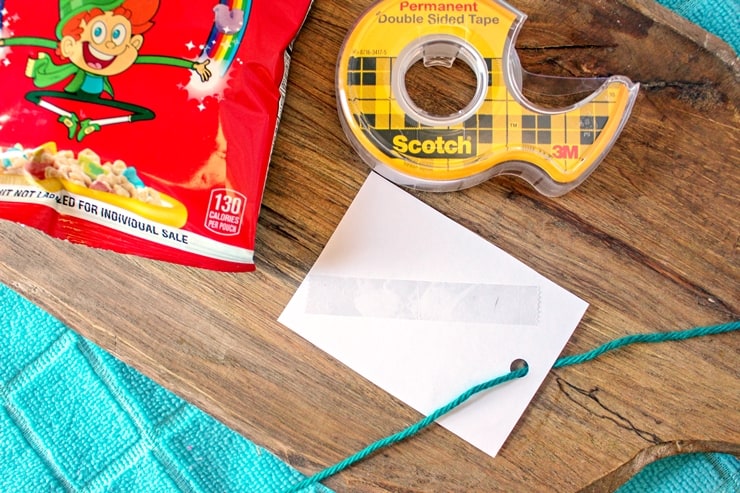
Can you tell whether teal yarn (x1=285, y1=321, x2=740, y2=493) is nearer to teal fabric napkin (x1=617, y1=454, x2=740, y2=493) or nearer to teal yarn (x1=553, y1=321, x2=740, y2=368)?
teal yarn (x1=553, y1=321, x2=740, y2=368)

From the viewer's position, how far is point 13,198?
1.67 ft

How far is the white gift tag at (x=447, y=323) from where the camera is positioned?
0.58 m

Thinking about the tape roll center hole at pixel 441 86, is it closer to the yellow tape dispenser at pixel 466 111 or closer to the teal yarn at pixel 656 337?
the yellow tape dispenser at pixel 466 111

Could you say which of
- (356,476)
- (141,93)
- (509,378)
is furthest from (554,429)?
(141,93)

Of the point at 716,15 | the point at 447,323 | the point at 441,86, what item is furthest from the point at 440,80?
the point at 716,15

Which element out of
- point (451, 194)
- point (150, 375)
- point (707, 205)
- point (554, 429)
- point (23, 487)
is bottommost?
point (23, 487)

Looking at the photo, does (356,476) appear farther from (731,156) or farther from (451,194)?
(731,156)

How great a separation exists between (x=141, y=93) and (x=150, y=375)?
24 centimetres

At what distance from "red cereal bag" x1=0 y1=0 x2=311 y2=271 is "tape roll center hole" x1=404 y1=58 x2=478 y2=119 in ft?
0.43

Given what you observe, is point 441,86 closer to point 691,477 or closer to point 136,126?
point 136,126

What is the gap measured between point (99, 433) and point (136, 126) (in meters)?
0.37

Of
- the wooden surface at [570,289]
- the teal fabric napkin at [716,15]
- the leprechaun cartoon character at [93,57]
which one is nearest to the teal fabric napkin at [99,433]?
the wooden surface at [570,289]

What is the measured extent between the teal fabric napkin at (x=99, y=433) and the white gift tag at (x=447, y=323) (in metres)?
0.21

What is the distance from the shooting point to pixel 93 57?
20.9 inches
